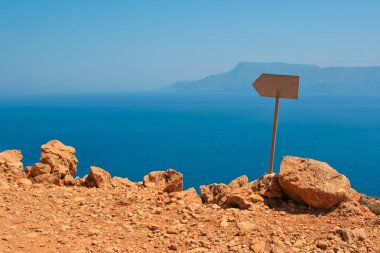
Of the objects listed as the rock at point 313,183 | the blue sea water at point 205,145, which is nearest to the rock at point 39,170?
the rock at point 313,183

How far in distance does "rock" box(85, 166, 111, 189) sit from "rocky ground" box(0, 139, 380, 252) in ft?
0.08

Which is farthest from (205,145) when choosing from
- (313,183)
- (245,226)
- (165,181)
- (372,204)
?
(245,226)

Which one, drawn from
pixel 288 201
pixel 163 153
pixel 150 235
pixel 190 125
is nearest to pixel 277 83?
pixel 288 201

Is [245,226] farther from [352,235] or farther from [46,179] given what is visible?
[46,179]

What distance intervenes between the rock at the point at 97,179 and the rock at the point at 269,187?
3.20m

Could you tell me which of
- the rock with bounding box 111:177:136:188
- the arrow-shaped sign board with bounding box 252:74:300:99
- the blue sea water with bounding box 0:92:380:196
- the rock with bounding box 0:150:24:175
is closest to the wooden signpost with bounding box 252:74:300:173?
the arrow-shaped sign board with bounding box 252:74:300:99

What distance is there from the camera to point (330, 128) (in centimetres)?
10150

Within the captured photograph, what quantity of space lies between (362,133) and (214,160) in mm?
46961

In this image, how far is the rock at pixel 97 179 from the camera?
27.1 feet

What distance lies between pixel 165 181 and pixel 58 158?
262 cm

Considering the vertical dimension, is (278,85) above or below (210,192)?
above

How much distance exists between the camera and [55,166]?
8.62 metres

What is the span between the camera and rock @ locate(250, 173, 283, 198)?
688 centimetres

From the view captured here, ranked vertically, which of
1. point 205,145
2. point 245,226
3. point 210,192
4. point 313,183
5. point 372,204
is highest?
point 313,183
